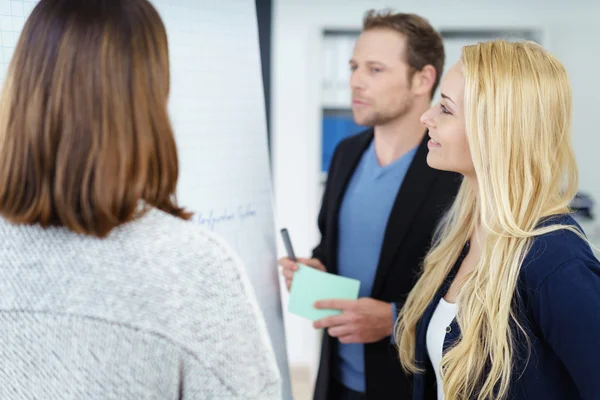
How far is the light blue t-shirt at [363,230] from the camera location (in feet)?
5.64

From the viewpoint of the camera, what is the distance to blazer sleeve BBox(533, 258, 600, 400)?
3.13 feet

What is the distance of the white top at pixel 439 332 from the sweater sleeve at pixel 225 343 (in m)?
0.56

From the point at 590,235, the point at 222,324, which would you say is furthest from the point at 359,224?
the point at 590,235

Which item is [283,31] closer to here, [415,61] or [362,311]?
[415,61]

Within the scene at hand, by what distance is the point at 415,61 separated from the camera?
1916 millimetres

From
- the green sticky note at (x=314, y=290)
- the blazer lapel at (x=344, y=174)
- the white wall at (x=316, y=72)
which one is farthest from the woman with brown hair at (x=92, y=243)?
the white wall at (x=316, y=72)

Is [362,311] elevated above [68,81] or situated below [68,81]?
below

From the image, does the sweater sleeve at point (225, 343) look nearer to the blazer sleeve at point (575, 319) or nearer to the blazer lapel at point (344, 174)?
the blazer sleeve at point (575, 319)

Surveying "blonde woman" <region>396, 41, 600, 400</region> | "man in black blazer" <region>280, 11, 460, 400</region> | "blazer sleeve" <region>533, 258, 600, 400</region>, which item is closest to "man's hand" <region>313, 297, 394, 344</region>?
"man in black blazer" <region>280, 11, 460, 400</region>

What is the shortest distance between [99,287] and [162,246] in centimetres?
8

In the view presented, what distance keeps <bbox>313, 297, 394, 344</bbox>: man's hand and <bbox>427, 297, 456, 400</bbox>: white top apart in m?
0.33

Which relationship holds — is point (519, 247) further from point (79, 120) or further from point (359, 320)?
point (79, 120)

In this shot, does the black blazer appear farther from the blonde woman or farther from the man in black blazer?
the blonde woman

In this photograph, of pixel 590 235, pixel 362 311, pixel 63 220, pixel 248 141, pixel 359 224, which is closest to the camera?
pixel 63 220
